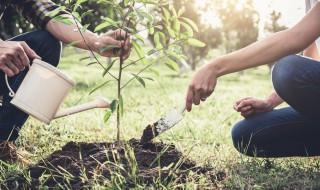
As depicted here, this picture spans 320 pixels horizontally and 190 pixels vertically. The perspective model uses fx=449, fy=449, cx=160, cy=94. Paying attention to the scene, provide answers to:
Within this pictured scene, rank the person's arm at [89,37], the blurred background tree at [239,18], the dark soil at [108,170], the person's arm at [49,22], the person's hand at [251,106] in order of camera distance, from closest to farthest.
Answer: the dark soil at [108,170], the person's arm at [89,37], the person's arm at [49,22], the person's hand at [251,106], the blurred background tree at [239,18]

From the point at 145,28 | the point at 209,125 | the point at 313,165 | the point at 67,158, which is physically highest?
the point at 145,28

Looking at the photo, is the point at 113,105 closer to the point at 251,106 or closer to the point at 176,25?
the point at 176,25

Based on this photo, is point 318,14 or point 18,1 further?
point 18,1

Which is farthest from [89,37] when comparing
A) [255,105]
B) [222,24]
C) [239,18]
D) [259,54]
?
[239,18]

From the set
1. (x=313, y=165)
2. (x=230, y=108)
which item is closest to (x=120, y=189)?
(x=313, y=165)

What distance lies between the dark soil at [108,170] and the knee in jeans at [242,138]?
23.4 inches

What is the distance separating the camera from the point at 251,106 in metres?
2.97

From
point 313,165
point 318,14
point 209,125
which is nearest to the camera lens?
point 318,14

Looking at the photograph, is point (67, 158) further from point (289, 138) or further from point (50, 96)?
point (289, 138)

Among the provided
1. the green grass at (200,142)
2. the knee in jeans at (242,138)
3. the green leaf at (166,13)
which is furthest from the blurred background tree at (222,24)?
the green leaf at (166,13)

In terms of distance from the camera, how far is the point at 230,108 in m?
6.17

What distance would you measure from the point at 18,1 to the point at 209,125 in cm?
221

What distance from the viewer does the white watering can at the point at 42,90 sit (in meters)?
2.32

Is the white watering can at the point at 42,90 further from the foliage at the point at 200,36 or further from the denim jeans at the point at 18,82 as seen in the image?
the foliage at the point at 200,36
